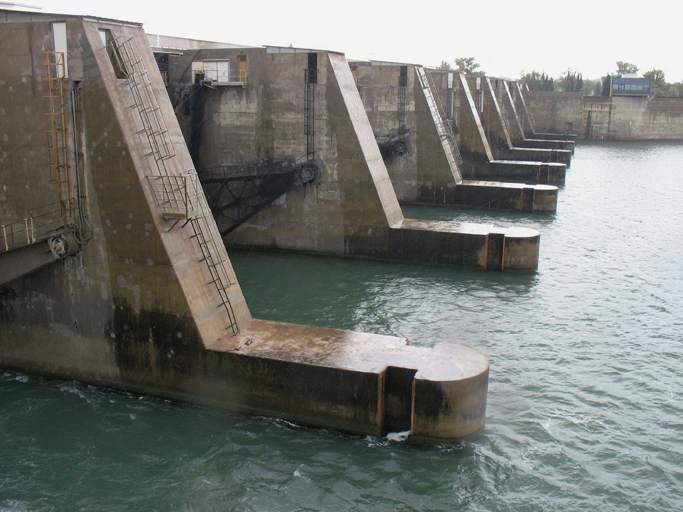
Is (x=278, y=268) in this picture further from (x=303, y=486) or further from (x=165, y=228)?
(x=303, y=486)

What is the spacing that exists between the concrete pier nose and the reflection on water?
1.23 ft

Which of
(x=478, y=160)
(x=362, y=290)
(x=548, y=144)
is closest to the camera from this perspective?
(x=362, y=290)

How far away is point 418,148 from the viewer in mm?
37750

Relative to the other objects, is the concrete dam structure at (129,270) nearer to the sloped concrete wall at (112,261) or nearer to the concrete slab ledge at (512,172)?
the sloped concrete wall at (112,261)

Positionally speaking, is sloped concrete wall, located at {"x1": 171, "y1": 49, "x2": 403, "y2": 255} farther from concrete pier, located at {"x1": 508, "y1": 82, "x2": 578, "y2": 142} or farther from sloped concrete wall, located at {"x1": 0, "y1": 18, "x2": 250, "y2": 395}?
concrete pier, located at {"x1": 508, "y1": 82, "x2": 578, "y2": 142}

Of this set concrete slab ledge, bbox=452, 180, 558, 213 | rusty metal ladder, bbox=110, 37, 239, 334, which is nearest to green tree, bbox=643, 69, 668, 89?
concrete slab ledge, bbox=452, 180, 558, 213

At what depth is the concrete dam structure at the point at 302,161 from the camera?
2545cm

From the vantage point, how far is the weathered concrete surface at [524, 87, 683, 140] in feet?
273

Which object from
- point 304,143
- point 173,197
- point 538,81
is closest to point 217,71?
point 304,143

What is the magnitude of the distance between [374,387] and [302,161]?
586 inches

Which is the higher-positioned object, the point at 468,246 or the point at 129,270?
the point at 129,270

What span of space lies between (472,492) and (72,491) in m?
7.06

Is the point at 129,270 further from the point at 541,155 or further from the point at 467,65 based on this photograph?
the point at 467,65

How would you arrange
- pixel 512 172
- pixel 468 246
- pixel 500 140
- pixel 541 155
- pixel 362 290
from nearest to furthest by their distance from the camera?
pixel 362 290 < pixel 468 246 < pixel 512 172 < pixel 541 155 < pixel 500 140
